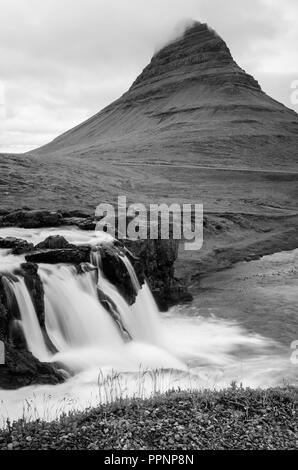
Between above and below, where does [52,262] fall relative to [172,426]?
above

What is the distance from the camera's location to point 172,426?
392 inches

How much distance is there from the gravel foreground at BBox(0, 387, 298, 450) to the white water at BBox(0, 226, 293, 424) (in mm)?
3422

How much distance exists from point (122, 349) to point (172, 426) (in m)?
10.4

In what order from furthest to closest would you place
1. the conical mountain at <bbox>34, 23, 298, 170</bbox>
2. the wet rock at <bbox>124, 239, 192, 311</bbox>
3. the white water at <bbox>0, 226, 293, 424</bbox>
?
the conical mountain at <bbox>34, 23, 298, 170</bbox> < the wet rock at <bbox>124, 239, 192, 311</bbox> < the white water at <bbox>0, 226, 293, 424</bbox>

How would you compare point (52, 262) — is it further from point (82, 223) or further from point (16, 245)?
point (82, 223)

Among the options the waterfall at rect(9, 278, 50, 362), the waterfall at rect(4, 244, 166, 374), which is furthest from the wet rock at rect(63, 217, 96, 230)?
the waterfall at rect(9, 278, 50, 362)

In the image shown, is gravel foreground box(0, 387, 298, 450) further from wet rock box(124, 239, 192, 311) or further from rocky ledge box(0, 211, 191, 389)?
wet rock box(124, 239, 192, 311)

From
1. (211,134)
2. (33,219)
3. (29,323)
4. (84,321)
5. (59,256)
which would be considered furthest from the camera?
(211,134)

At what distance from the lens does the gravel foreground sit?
30.6 ft

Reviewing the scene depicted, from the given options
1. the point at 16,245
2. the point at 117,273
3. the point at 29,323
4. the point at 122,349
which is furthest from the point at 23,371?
the point at 117,273

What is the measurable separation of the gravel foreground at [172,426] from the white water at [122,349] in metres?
3.42

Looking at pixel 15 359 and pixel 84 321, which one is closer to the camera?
pixel 15 359
